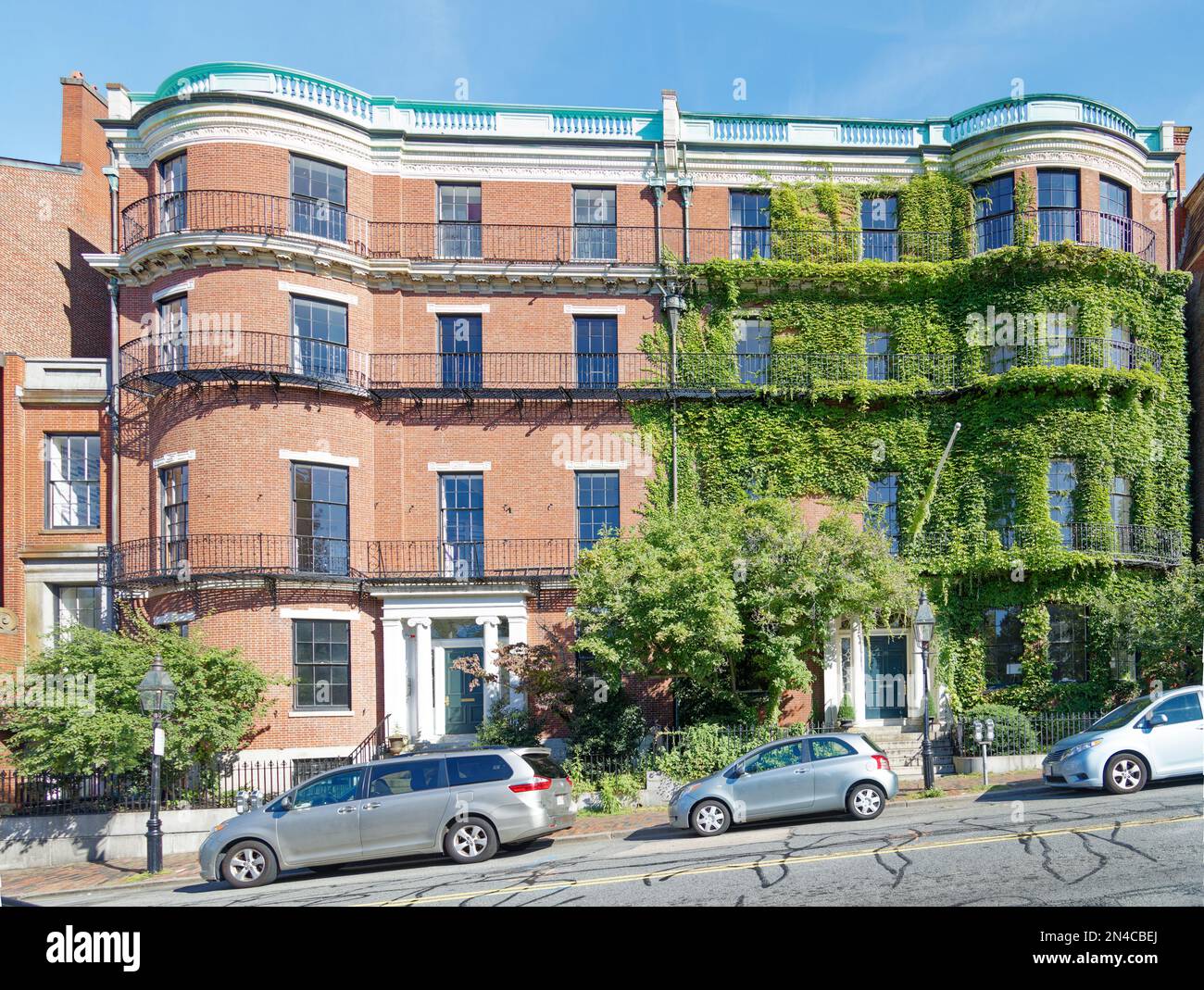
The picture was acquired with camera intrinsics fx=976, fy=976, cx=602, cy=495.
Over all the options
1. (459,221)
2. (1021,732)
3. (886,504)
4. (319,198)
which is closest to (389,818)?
(1021,732)

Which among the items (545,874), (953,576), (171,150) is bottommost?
(545,874)

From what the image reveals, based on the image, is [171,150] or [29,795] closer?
[29,795]

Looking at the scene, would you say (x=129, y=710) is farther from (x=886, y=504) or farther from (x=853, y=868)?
(x=886, y=504)

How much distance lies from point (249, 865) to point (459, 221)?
59.4 feet

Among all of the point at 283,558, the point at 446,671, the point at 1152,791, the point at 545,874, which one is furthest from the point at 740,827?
the point at 283,558

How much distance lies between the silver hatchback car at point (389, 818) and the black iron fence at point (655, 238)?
15.5m

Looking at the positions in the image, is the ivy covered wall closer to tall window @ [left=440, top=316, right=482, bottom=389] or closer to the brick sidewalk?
tall window @ [left=440, top=316, right=482, bottom=389]

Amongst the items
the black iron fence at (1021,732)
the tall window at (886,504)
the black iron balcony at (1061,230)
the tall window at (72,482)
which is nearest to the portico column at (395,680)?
the tall window at (72,482)

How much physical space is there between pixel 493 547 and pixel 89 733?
10486 millimetres

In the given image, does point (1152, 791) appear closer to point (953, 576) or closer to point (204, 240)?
point (953, 576)

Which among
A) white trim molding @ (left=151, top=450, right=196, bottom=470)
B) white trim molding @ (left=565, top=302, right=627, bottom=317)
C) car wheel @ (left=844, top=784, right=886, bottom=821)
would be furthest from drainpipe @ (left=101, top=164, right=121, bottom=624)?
car wheel @ (left=844, top=784, right=886, bottom=821)

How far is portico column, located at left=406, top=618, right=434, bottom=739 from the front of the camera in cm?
2377

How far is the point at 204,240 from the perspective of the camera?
2384cm

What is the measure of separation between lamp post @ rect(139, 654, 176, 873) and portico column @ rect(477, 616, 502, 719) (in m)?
7.79
